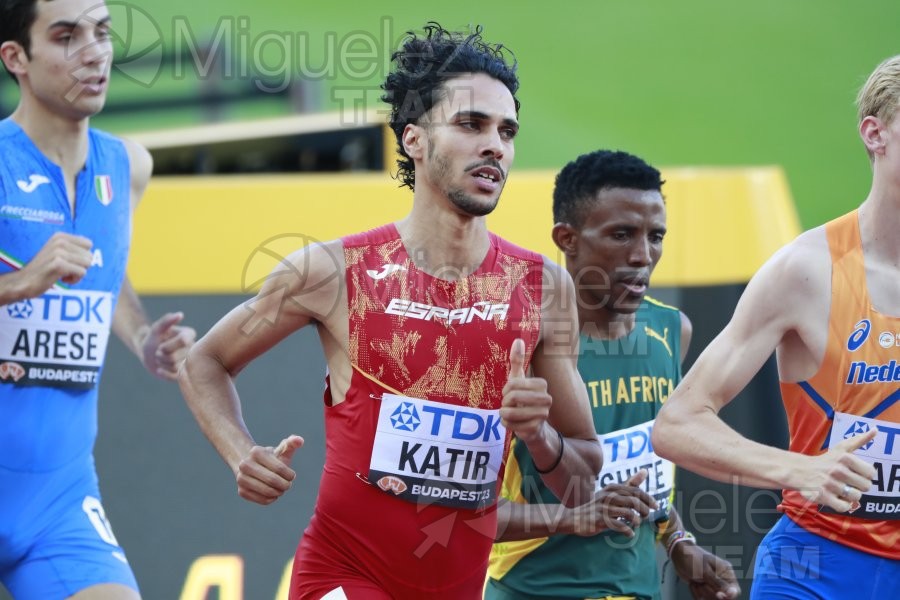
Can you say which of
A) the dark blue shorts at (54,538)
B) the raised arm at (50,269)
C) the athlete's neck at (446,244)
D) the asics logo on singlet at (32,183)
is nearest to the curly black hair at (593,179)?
the athlete's neck at (446,244)

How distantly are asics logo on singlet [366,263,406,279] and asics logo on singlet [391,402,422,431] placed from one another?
0.42m

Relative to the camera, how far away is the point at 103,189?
192 inches

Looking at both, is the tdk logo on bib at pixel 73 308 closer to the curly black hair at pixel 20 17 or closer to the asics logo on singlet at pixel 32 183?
the asics logo on singlet at pixel 32 183

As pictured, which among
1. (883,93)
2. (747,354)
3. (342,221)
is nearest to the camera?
(747,354)

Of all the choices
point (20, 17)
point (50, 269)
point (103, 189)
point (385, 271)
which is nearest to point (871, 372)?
point (385, 271)

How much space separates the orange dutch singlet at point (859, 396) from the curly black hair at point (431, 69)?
1.24 metres

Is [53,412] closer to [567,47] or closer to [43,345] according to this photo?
[43,345]

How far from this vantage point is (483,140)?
13.0 feet

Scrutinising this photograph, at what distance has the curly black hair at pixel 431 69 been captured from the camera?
4.14 meters

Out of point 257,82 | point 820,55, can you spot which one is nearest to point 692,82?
point 820,55

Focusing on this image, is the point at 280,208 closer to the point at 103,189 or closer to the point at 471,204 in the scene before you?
the point at 103,189

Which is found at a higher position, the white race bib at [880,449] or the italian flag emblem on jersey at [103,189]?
the italian flag emblem on jersey at [103,189]

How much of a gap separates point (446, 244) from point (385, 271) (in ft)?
0.72

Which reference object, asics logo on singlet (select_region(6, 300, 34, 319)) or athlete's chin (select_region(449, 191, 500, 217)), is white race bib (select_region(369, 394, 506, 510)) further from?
asics logo on singlet (select_region(6, 300, 34, 319))
